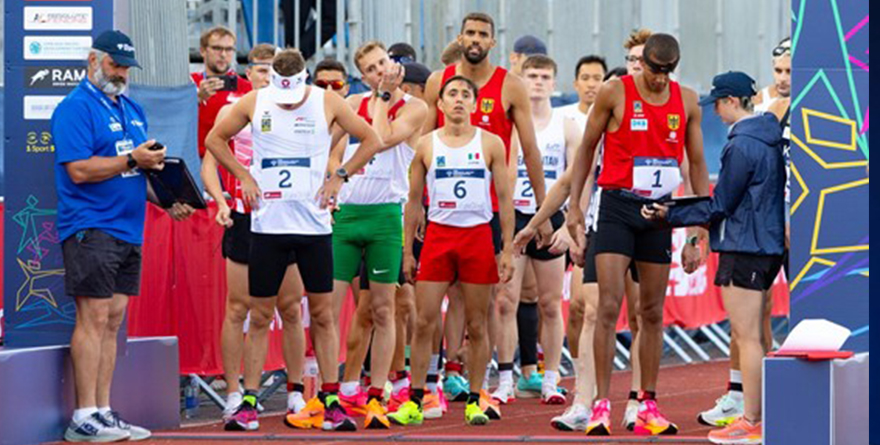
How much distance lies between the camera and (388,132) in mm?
12328

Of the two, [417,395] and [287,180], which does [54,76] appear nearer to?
[287,180]

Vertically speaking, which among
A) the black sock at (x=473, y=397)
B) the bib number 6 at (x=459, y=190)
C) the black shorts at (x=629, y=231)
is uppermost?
the bib number 6 at (x=459, y=190)

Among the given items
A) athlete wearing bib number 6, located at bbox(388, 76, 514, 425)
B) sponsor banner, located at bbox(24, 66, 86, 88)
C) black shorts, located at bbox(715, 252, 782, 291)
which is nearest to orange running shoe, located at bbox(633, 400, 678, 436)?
black shorts, located at bbox(715, 252, 782, 291)

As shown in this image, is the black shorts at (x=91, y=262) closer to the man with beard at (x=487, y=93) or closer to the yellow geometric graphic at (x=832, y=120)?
the man with beard at (x=487, y=93)

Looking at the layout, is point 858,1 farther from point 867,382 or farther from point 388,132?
point 388,132

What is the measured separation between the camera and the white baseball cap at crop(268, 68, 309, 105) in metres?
11.4

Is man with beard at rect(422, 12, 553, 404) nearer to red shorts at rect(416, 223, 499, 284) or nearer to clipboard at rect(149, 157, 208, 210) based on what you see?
red shorts at rect(416, 223, 499, 284)

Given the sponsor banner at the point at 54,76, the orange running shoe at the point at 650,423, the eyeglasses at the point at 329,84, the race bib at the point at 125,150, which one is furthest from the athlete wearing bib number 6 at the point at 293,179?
the orange running shoe at the point at 650,423

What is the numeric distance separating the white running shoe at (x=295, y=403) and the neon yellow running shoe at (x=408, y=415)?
556mm

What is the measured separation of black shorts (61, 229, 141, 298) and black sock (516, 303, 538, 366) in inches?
160

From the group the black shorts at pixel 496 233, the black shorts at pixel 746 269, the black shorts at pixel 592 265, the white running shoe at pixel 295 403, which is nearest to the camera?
the black shorts at pixel 746 269

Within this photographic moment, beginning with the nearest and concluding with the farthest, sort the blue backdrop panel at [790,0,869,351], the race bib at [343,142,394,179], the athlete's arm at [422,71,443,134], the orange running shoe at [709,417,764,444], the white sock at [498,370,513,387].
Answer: the blue backdrop panel at [790,0,869,351], the orange running shoe at [709,417,764,444], the race bib at [343,142,394,179], the athlete's arm at [422,71,443,134], the white sock at [498,370,513,387]

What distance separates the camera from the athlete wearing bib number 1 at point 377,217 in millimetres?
12180

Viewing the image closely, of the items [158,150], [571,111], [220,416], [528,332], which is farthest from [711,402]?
[158,150]
